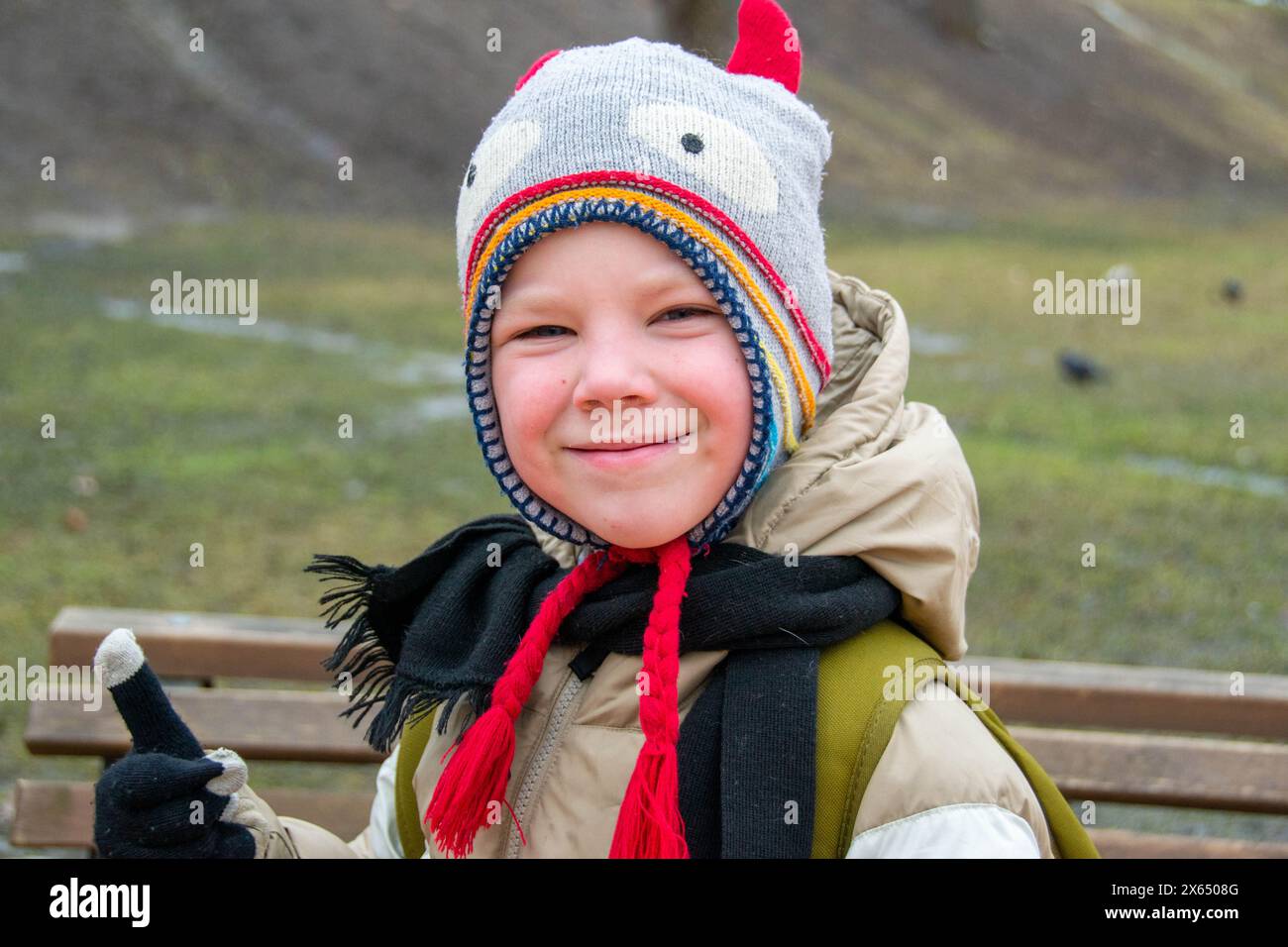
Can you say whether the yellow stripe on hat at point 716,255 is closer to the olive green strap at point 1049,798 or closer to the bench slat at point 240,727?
the olive green strap at point 1049,798

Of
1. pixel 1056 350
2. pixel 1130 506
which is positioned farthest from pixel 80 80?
pixel 1130 506

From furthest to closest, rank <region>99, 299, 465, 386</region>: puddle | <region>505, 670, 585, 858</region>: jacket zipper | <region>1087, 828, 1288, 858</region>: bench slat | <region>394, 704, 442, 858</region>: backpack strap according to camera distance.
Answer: <region>99, 299, 465, 386</region>: puddle < <region>1087, 828, 1288, 858</region>: bench slat < <region>394, 704, 442, 858</region>: backpack strap < <region>505, 670, 585, 858</region>: jacket zipper

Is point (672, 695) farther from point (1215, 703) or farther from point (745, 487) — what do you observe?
point (1215, 703)

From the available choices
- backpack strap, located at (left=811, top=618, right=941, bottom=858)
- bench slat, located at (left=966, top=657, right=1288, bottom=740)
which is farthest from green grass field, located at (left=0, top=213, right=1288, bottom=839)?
backpack strap, located at (left=811, top=618, right=941, bottom=858)

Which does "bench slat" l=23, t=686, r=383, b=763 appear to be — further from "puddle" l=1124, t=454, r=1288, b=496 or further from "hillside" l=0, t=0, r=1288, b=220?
"hillside" l=0, t=0, r=1288, b=220

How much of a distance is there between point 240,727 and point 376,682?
2.30ft

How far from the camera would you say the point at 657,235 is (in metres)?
1.94

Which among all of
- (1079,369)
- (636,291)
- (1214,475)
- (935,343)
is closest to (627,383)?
(636,291)

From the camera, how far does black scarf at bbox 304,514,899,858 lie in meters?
1.90

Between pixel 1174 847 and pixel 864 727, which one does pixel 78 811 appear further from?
pixel 1174 847

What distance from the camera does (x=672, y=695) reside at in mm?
1947

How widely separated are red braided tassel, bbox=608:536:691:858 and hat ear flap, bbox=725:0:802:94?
772 millimetres

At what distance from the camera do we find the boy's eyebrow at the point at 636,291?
194 centimetres
